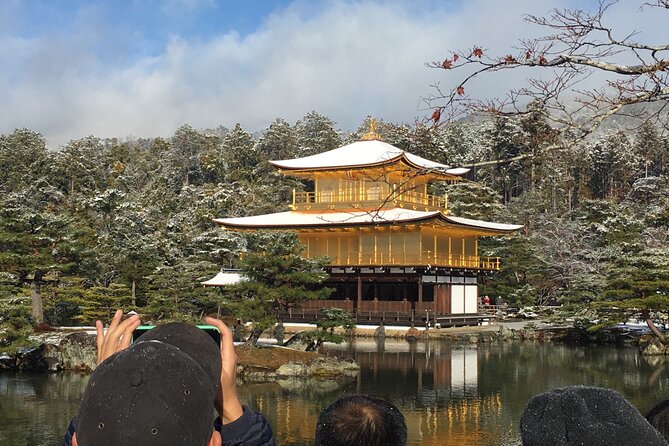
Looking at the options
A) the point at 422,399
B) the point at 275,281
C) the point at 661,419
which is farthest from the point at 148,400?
the point at 275,281

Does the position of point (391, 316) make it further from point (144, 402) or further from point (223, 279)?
point (144, 402)

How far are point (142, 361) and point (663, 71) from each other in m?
3.39

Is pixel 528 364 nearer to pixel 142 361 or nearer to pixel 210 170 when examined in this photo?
pixel 142 361

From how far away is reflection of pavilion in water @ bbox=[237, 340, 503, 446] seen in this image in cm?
1076

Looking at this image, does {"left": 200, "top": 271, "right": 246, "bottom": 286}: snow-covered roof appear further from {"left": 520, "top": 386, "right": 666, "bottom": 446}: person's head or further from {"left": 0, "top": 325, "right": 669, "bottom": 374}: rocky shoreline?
{"left": 520, "top": 386, "right": 666, "bottom": 446}: person's head

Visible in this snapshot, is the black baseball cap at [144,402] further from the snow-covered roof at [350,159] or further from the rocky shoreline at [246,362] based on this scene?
the snow-covered roof at [350,159]

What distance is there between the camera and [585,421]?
1459 mm

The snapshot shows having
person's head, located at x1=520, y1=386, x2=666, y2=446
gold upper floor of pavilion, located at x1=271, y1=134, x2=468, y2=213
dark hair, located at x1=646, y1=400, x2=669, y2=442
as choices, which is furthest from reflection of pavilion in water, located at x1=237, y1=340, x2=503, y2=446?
gold upper floor of pavilion, located at x1=271, y1=134, x2=468, y2=213

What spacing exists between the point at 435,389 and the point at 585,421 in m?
13.8

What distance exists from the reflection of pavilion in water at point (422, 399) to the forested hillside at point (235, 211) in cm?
422

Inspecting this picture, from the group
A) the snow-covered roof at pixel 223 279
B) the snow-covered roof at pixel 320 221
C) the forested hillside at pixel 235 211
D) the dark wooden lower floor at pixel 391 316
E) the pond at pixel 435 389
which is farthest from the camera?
the snow-covered roof at pixel 223 279

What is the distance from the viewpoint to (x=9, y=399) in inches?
526

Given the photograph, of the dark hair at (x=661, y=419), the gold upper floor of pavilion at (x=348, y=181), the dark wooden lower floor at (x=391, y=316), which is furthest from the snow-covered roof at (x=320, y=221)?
the dark hair at (x=661, y=419)

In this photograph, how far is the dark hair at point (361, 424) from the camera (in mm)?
1902
